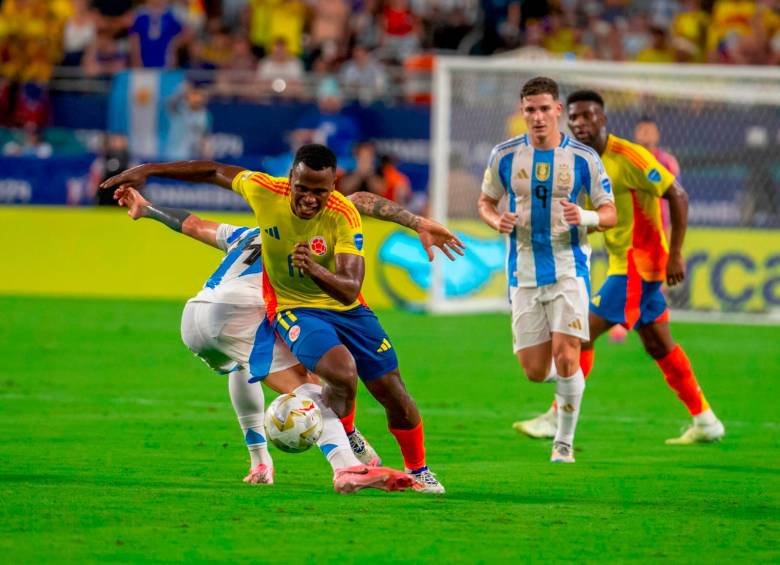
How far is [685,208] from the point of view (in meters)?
9.61

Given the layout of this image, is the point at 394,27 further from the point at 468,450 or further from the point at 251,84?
the point at 468,450

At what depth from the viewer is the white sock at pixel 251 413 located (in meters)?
7.68

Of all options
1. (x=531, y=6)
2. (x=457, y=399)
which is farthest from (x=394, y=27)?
(x=457, y=399)

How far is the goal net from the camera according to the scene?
1756cm

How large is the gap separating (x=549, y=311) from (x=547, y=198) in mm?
677

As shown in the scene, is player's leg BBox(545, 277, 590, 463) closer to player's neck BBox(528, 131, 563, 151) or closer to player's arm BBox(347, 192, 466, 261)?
→ player's neck BBox(528, 131, 563, 151)

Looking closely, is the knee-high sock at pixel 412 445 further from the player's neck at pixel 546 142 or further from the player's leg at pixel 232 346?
the player's neck at pixel 546 142

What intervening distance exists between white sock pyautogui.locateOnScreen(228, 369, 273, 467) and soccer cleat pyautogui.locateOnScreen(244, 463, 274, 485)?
3 cm

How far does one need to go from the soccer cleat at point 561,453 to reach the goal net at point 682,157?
28.9ft

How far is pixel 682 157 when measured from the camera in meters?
18.5

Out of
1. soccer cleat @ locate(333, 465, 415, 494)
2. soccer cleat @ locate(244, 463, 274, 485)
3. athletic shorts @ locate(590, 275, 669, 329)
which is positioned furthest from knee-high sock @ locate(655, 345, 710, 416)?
soccer cleat @ locate(244, 463, 274, 485)

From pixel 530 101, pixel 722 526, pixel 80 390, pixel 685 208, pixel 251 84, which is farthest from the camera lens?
pixel 251 84

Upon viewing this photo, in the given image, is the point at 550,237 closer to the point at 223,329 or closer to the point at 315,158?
the point at 223,329

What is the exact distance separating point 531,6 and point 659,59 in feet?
7.99
